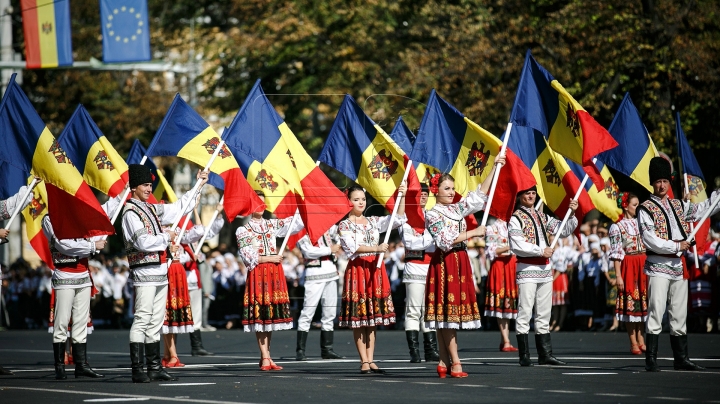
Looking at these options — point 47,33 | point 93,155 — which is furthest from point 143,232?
point 47,33

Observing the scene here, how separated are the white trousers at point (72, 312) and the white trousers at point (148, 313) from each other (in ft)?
4.45

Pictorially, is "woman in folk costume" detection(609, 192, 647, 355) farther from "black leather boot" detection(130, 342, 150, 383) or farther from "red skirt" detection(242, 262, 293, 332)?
"black leather boot" detection(130, 342, 150, 383)

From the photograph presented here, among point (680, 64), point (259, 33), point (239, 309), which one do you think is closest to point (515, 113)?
point (680, 64)

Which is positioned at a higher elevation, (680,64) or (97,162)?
(680,64)

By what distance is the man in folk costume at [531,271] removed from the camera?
44.2 feet

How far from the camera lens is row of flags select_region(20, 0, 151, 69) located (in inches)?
917

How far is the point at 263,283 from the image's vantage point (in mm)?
14562

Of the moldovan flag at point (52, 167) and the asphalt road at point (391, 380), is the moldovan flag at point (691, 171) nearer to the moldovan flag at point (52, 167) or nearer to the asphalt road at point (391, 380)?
the asphalt road at point (391, 380)

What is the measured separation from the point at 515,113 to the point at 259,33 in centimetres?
2140

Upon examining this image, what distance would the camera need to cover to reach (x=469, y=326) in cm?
1191

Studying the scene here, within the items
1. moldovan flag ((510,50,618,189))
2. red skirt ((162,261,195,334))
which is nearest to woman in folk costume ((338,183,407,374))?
moldovan flag ((510,50,618,189))

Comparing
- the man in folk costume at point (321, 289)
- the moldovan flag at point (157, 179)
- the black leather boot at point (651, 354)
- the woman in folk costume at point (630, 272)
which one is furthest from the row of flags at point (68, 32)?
the black leather boot at point (651, 354)

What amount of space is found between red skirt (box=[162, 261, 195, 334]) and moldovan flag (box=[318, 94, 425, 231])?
8.47 feet

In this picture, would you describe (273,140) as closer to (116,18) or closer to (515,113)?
(515,113)
